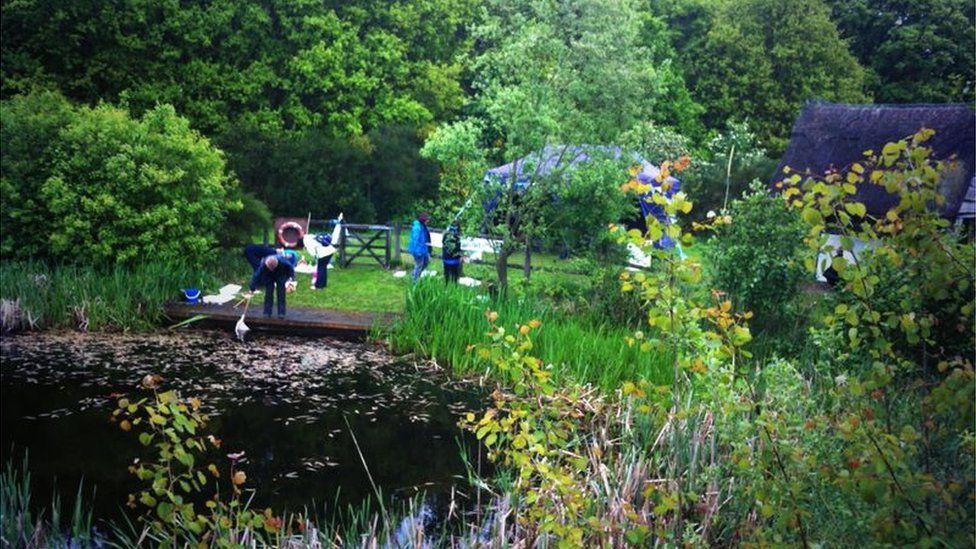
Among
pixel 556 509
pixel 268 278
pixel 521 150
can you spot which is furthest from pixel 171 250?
pixel 556 509

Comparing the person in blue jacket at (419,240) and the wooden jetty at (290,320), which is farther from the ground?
the person in blue jacket at (419,240)

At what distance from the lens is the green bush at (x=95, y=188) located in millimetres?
8031

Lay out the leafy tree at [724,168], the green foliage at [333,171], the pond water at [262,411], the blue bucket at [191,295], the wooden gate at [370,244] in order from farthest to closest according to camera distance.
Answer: the green foliage at [333,171]
the wooden gate at [370,244]
the leafy tree at [724,168]
the blue bucket at [191,295]
the pond water at [262,411]

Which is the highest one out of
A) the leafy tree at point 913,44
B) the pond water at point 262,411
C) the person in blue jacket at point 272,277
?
the leafy tree at point 913,44

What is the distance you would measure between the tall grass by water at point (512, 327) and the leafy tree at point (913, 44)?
228 centimetres

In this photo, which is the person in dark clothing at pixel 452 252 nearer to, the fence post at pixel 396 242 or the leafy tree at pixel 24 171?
the fence post at pixel 396 242

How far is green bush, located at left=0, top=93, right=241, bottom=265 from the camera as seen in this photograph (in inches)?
316

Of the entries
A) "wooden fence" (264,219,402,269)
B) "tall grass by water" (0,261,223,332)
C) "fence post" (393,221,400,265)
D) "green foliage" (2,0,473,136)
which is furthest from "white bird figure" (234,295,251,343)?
"green foliage" (2,0,473,136)

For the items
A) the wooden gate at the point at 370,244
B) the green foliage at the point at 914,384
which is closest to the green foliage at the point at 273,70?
the wooden gate at the point at 370,244

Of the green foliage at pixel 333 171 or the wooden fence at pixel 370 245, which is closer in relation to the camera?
the wooden fence at pixel 370 245

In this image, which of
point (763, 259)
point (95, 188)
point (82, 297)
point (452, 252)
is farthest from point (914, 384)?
point (95, 188)

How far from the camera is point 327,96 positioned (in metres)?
12.1

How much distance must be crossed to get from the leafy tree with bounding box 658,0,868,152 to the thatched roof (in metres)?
0.26

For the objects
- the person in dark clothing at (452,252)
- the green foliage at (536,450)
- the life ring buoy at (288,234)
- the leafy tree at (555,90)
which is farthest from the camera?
the life ring buoy at (288,234)
